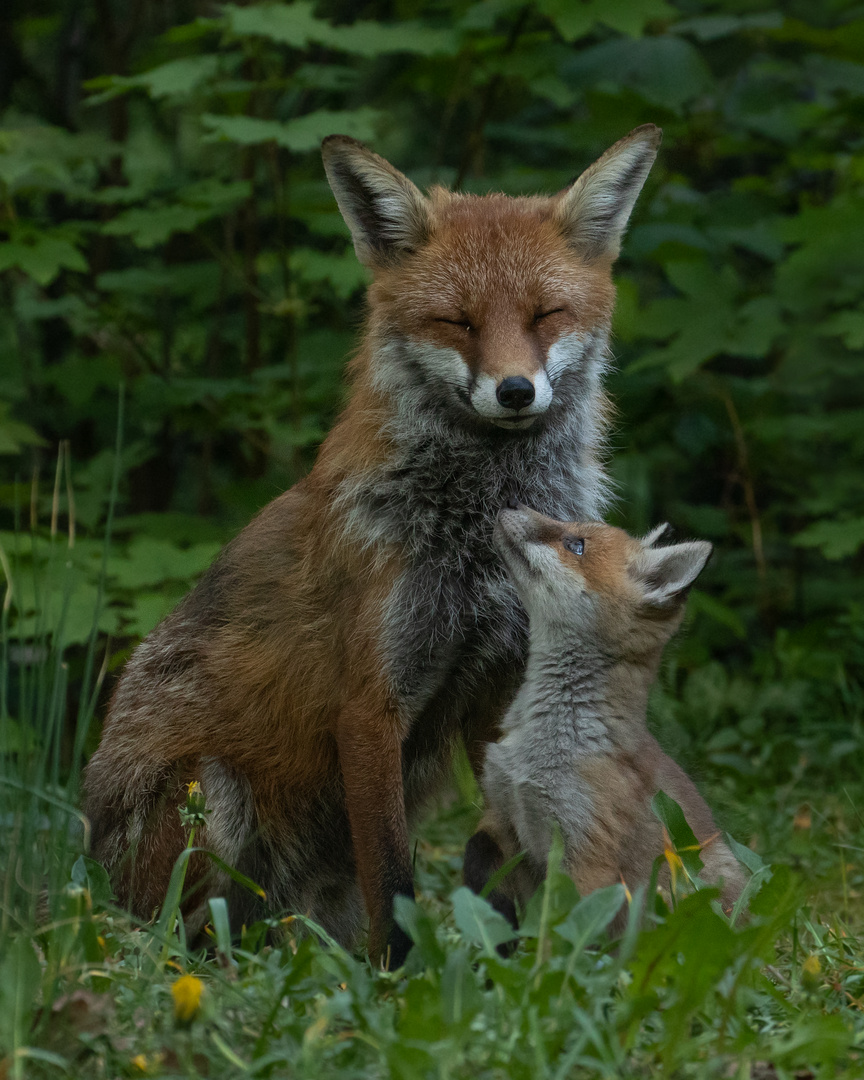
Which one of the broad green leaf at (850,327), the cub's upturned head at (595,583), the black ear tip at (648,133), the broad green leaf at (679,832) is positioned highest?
the black ear tip at (648,133)

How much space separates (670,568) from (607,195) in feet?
3.98

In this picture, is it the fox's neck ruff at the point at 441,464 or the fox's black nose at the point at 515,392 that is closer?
the fox's black nose at the point at 515,392

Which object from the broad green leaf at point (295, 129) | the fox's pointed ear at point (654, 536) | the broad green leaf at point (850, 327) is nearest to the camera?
the fox's pointed ear at point (654, 536)

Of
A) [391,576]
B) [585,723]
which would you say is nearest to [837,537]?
[585,723]

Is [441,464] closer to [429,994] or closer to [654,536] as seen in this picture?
[654,536]

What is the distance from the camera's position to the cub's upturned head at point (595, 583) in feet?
10.8

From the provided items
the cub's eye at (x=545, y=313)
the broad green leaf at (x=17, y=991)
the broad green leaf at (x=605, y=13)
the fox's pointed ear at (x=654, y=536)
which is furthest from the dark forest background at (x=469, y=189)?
the broad green leaf at (x=17, y=991)

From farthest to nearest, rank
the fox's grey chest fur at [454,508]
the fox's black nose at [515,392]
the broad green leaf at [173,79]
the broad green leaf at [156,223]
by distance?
the broad green leaf at [156,223] → the broad green leaf at [173,79] → the fox's grey chest fur at [454,508] → the fox's black nose at [515,392]

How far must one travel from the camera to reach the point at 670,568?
3391 millimetres

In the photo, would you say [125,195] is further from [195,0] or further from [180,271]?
[195,0]

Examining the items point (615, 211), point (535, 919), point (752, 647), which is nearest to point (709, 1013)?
point (535, 919)

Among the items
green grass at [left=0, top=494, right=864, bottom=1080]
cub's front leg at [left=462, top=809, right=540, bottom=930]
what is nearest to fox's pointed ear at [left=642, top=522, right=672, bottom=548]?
cub's front leg at [left=462, top=809, right=540, bottom=930]

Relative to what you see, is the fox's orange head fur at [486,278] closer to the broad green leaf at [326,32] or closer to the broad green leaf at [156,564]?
the broad green leaf at [156,564]

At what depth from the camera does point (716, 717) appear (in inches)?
237
